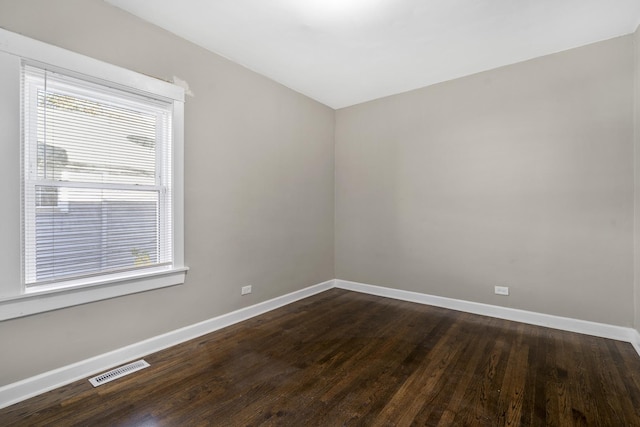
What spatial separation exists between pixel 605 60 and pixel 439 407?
3.52m

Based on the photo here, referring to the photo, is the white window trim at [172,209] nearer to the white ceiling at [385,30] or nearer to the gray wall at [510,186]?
the white ceiling at [385,30]

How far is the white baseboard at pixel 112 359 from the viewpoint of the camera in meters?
1.99

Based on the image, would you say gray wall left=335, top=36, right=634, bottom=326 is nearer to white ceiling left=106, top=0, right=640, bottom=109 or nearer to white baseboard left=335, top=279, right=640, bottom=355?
white baseboard left=335, top=279, right=640, bottom=355

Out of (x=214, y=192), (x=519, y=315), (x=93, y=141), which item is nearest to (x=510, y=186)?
(x=519, y=315)

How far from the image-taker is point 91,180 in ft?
7.66

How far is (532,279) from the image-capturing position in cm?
329

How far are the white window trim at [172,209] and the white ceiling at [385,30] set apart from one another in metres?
0.56

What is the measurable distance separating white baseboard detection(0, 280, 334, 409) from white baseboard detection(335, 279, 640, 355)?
175 cm

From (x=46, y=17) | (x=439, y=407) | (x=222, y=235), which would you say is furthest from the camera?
(x=222, y=235)

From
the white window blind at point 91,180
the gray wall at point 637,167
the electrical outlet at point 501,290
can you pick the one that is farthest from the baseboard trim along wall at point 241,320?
the white window blind at point 91,180

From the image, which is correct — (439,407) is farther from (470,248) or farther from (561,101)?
(561,101)

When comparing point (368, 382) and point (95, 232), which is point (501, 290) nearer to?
point (368, 382)

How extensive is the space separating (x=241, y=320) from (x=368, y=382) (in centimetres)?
169

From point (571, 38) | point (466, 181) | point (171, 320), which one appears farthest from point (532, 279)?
point (171, 320)
